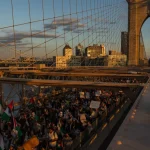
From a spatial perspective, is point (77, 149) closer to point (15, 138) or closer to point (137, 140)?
point (15, 138)

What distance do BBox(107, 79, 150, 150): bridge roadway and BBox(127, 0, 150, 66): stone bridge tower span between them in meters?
18.8

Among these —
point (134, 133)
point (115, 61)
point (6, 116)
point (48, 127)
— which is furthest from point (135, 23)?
point (134, 133)

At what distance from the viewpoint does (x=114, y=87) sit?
606cm

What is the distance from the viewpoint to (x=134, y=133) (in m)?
2.55

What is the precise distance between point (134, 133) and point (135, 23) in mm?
20826

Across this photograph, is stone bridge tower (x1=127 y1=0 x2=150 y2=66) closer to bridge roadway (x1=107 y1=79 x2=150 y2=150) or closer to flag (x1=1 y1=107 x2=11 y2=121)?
flag (x1=1 y1=107 x2=11 y2=121)

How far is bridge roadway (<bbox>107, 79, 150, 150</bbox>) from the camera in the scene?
215cm

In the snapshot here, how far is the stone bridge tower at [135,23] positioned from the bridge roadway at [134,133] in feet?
61.8

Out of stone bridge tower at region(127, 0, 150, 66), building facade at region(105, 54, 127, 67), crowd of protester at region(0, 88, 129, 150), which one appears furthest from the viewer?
building facade at region(105, 54, 127, 67)

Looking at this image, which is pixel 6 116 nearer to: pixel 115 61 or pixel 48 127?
pixel 48 127

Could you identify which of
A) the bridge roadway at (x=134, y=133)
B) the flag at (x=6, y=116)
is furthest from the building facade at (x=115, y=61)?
the bridge roadway at (x=134, y=133)

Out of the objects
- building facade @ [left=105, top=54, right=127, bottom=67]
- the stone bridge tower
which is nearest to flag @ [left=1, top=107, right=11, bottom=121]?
the stone bridge tower

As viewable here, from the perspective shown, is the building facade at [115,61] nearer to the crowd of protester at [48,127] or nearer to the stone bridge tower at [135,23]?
the stone bridge tower at [135,23]

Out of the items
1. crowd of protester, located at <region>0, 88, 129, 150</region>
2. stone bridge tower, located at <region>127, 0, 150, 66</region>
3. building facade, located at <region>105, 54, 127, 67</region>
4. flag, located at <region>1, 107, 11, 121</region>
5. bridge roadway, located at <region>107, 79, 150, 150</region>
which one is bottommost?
crowd of protester, located at <region>0, 88, 129, 150</region>
